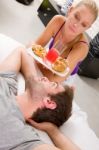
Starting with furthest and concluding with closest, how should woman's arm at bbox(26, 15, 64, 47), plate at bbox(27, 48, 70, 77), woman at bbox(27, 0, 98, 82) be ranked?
woman's arm at bbox(26, 15, 64, 47) → woman at bbox(27, 0, 98, 82) → plate at bbox(27, 48, 70, 77)

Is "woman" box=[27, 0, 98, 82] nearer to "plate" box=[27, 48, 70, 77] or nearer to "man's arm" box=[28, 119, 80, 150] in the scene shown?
"plate" box=[27, 48, 70, 77]

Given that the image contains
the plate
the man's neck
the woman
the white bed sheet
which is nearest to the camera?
the man's neck

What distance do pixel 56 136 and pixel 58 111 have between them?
0.45 feet

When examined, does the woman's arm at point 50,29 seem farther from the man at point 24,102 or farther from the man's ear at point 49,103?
the man's ear at point 49,103

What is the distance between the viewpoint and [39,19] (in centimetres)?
409

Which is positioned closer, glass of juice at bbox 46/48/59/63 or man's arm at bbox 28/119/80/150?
man's arm at bbox 28/119/80/150

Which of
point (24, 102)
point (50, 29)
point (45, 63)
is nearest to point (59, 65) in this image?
point (45, 63)

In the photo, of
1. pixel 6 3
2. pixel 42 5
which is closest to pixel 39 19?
pixel 42 5

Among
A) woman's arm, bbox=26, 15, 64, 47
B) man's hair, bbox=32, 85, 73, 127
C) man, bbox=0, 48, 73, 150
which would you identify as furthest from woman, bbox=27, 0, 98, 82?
man's hair, bbox=32, 85, 73, 127

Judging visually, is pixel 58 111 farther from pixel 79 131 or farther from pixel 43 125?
pixel 79 131

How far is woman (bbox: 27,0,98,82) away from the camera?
212 cm

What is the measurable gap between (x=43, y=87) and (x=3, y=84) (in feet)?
0.70

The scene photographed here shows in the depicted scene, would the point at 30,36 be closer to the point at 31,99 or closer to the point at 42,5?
the point at 42,5

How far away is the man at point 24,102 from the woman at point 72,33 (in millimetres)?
278
